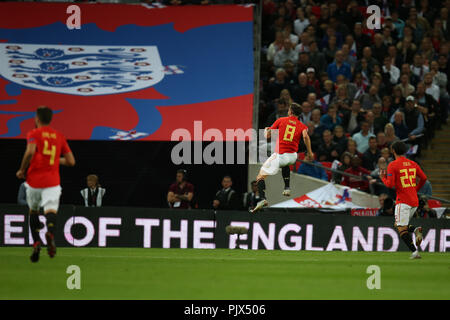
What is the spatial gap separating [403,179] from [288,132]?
2389 mm

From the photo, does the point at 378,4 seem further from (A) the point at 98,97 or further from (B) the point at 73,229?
(B) the point at 73,229

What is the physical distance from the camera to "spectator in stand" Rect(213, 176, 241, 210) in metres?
19.2

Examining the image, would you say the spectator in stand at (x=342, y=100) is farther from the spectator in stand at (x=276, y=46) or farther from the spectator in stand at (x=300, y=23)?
the spectator in stand at (x=300, y=23)

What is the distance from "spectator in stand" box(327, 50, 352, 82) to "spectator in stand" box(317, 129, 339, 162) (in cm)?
268

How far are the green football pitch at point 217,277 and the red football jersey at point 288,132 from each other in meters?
2.15

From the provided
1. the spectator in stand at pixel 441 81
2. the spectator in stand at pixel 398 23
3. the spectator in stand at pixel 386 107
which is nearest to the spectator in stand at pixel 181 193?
the spectator in stand at pixel 386 107

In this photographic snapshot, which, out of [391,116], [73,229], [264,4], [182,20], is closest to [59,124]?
[73,229]

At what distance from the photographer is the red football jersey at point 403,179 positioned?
1447 centimetres

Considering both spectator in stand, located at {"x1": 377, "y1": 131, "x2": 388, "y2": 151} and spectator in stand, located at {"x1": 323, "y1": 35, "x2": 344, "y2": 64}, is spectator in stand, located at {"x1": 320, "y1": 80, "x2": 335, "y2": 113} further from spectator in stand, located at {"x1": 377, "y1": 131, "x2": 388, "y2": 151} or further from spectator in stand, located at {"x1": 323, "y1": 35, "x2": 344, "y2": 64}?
spectator in stand, located at {"x1": 377, "y1": 131, "x2": 388, "y2": 151}

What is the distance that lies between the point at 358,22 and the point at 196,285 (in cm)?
1539

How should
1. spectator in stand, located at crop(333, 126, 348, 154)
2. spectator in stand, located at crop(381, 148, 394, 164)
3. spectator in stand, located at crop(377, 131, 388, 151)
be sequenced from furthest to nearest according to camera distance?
spectator in stand, located at crop(377, 131, 388, 151) → spectator in stand, located at crop(333, 126, 348, 154) → spectator in stand, located at crop(381, 148, 394, 164)

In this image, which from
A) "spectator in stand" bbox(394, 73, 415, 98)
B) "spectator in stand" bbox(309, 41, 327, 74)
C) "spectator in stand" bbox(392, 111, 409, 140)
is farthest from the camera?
"spectator in stand" bbox(309, 41, 327, 74)

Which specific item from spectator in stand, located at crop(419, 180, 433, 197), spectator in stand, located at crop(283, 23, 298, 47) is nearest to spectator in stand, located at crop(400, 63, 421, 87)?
spectator in stand, located at crop(283, 23, 298, 47)

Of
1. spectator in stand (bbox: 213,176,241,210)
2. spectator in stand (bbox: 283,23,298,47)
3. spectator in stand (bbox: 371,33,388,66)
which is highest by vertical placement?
spectator in stand (bbox: 283,23,298,47)
